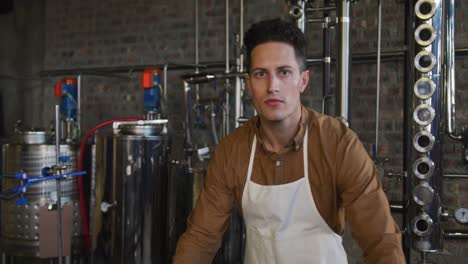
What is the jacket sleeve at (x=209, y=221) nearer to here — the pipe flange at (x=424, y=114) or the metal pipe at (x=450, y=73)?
the pipe flange at (x=424, y=114)

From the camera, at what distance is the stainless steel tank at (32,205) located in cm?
271

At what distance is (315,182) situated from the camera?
1.55 meters

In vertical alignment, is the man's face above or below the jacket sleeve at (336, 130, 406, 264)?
above

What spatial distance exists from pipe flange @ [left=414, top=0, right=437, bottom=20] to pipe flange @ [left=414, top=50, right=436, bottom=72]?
0.15 m

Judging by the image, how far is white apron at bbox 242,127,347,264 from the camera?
1549mm

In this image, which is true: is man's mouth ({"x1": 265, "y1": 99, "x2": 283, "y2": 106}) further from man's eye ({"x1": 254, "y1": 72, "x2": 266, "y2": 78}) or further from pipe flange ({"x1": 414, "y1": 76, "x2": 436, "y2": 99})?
pipe flange ({"x1": 414, "y1": 76, "x2": 436, "y2": 99})

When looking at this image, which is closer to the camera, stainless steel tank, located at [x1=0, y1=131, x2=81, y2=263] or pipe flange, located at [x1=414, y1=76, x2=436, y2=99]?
pipe flange, located at [x1=414, y1=76, x2=436, y2=99]

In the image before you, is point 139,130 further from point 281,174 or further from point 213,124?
point 281,174

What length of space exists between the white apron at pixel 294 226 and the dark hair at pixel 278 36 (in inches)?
12.1

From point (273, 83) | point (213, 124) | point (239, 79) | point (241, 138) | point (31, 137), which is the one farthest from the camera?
point (213, 124)

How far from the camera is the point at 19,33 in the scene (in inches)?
153

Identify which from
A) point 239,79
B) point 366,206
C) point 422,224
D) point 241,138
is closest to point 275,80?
point 241,138

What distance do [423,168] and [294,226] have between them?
0.75 meters

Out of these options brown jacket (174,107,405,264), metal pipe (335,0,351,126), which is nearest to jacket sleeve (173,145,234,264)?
brown jacket (174,107,405,264)
